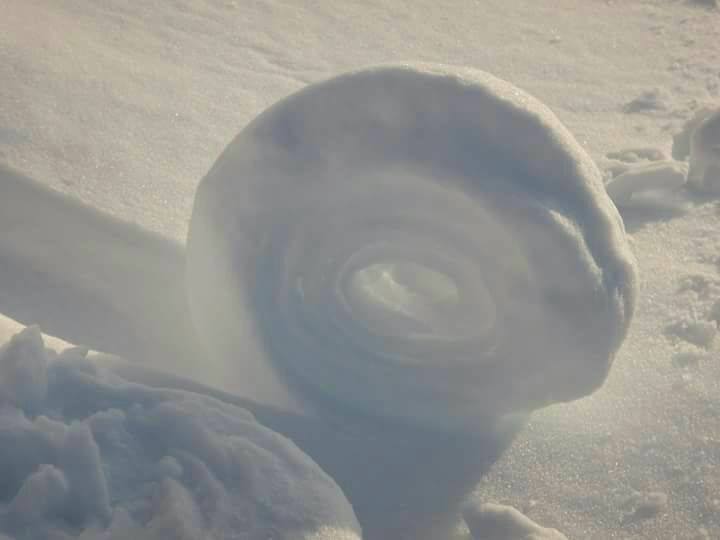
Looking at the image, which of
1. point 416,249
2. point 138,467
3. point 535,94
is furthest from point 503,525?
point 535,94

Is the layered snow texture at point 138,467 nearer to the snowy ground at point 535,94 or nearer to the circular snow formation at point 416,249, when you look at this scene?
the circular snow formation at point 416,249

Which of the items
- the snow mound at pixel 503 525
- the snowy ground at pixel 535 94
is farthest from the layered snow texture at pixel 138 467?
the snowy ground at pixel 535 94

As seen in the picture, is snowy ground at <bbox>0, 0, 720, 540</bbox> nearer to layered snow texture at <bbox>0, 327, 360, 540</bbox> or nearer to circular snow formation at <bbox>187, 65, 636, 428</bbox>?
circular snow formation at <bbox>187, 65, 636, 428</bbox>

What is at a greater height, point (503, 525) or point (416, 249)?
point (416, 249)

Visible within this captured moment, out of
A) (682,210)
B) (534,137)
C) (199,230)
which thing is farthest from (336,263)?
(682,210)

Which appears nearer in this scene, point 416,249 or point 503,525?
point 503,525

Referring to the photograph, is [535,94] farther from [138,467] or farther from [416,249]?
[138,467]

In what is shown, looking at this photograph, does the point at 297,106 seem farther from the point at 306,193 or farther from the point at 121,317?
the point at 121,317
